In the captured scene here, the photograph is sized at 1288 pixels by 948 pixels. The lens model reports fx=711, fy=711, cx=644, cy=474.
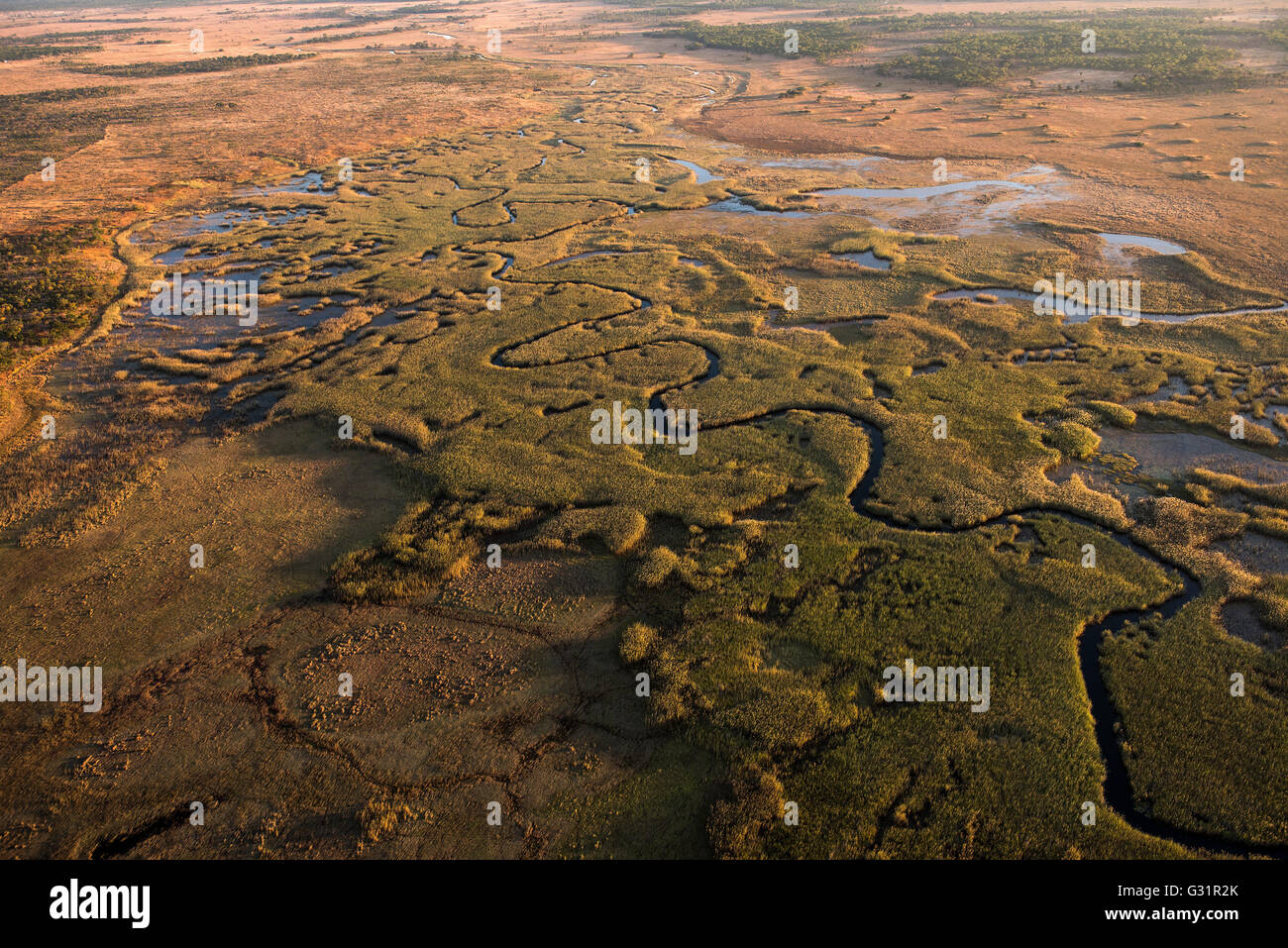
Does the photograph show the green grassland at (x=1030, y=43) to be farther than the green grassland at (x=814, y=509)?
Yes

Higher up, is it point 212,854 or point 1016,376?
point 1016,376

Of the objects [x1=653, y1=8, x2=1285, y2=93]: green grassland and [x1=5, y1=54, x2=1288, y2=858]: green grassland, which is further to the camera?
[x1=653, y1=8, x2=1285, y2=93]: green grassland

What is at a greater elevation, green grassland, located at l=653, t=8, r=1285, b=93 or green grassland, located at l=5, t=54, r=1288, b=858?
green grassland, located at l=653, t=8, r=1285, b=93

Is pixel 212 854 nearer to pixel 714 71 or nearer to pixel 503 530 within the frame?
pixel 503 530

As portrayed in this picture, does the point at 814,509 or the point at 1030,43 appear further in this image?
the point at 1030,43

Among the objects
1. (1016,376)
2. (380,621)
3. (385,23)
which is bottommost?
(380,621)

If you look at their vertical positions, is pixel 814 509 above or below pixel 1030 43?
below

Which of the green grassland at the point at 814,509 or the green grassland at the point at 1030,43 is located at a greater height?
the green grassland at the point at 1030,43

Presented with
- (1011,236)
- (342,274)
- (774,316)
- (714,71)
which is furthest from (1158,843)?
(714,71)
